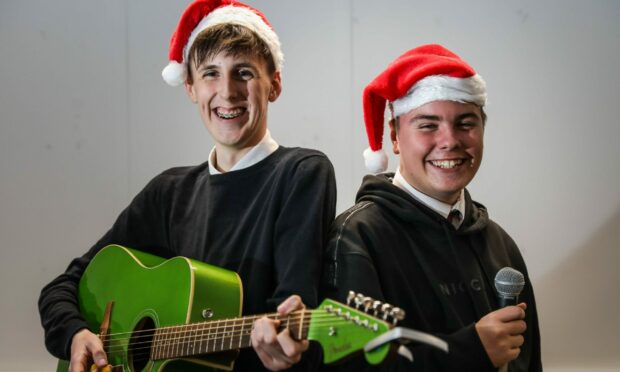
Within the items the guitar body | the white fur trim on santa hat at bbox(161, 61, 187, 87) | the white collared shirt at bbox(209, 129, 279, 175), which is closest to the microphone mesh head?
the guitar body

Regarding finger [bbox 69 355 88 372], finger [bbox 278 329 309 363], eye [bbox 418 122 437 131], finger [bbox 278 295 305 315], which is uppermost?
eye [bbox 418 122 437 131]

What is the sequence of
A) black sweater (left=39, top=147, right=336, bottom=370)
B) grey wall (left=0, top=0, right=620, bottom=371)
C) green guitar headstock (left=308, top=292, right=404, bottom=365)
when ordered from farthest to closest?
1. grey wall (left=0, top=0, right=620, bottom=371)
2. black sweater (left=39, top=147, right=336, bottom=370)
3. green guitar headstock (left=308, top=292, right=404, bottom=365)

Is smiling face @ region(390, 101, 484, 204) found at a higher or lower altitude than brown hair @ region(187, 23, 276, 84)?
lower

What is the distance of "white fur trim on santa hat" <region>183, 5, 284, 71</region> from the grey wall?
4.14 ft

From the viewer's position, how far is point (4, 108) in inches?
141

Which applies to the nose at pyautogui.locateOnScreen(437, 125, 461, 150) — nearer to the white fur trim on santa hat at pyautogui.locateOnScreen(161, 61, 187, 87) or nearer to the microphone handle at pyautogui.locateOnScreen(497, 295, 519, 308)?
the microphone handle at pyautogui.locateOnScreen(497, 295, 519, 308)

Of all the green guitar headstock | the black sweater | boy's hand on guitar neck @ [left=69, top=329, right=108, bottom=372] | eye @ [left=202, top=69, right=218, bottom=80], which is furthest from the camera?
eye @ [left=202, top=69, right=218, bottom=80]

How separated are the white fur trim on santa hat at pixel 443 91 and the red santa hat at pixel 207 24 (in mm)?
404

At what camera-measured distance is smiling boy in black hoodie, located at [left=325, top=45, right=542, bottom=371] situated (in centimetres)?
186

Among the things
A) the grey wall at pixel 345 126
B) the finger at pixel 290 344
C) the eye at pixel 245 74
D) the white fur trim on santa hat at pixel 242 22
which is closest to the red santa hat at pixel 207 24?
the white fur trim on santa hat at pixel 242 22

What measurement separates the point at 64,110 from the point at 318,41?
1198mm

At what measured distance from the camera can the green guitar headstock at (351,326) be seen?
140cm

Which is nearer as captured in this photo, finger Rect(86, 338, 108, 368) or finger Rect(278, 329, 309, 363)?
finger Rect(278, 329, 309, 363)

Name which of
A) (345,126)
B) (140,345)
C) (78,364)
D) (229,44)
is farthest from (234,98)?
(345,126)
